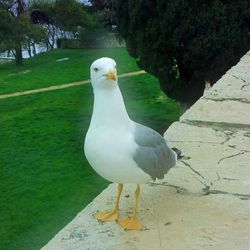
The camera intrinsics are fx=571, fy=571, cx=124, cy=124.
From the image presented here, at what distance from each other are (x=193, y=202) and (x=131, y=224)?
0.23 m

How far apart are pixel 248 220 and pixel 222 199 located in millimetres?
143

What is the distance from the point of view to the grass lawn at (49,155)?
5.15 m

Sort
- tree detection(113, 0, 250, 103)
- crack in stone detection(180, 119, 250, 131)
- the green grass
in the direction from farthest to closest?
the green grass, tree detection(113, 0, 250, 103), crack in stone detection(180, 119, 250, 131)

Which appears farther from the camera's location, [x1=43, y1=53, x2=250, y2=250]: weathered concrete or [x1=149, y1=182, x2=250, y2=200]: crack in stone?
[x1=149, y1=182, x2=250, y2=200]: crack in stone

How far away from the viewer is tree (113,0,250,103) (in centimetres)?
579

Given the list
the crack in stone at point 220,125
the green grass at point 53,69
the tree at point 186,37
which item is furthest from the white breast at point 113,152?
the green grass at point 53,69

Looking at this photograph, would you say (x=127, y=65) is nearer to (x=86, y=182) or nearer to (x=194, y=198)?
(x=86, y=182)

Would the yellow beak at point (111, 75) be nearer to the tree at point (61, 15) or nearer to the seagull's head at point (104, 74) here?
the seagull's head at point (104, 74)

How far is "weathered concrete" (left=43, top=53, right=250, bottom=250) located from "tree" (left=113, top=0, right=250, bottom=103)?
3600mm

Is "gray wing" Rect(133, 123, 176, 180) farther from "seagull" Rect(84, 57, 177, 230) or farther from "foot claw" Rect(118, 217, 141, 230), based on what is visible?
"foot claw" Rect(118, 217, 141, 230)

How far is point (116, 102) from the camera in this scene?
5.01ft

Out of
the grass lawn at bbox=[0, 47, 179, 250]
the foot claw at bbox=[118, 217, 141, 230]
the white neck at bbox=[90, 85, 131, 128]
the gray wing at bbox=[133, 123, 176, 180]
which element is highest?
the white neck at bbox=[90, 85, 131, 128]

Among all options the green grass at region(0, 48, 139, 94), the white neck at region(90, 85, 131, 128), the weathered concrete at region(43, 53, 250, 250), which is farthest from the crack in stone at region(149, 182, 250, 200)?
the green grass at region(0, 48, 139, 94)

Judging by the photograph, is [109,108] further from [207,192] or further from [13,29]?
[13,29]
